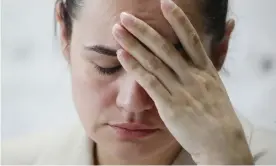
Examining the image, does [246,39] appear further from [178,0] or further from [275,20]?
[178,0]

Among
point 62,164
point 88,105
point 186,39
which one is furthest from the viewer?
point 62,164

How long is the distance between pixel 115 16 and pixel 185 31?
0.37ft

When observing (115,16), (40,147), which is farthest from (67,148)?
(115,16)

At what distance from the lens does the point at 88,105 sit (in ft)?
2.22

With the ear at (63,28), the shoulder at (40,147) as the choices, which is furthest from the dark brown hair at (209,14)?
the shoulder at (40,147)

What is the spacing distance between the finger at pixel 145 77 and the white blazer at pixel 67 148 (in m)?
0.21

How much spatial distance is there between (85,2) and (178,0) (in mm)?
144

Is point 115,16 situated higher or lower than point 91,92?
higher

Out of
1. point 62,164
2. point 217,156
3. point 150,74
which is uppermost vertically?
point 150,74

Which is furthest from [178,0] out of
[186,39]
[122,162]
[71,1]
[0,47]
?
[0,47]

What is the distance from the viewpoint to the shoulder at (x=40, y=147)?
826 mm

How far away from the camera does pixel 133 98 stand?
0.61 meters

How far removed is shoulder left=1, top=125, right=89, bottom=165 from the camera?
0.83 m

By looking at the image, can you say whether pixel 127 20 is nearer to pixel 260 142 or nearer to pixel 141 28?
pixel 141 28
